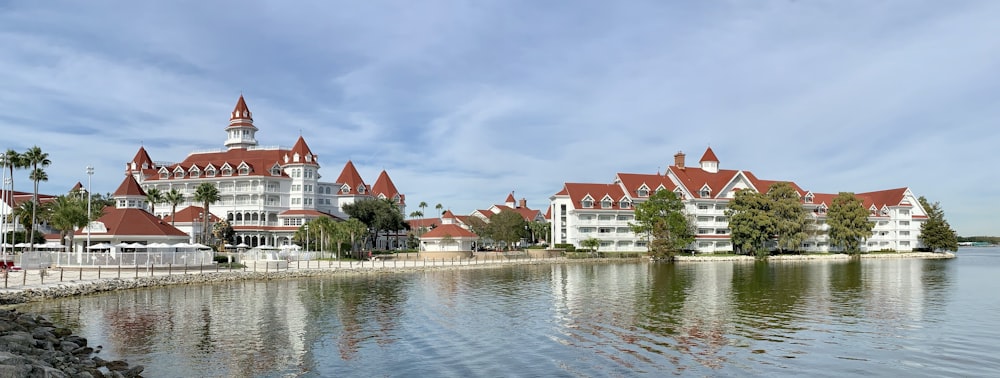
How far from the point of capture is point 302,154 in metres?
110

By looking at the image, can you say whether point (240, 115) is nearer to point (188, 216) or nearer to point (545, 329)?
point (188, 216)

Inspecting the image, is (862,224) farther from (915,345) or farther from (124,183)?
(124,183)

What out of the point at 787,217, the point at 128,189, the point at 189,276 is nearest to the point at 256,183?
the point at 128,189

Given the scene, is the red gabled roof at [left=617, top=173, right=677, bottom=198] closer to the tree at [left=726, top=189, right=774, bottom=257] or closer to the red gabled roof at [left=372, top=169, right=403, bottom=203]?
the tree at [left=726, top=189, right=774, bottom=257]

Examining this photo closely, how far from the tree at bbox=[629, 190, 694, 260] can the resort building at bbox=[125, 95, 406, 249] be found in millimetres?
48216

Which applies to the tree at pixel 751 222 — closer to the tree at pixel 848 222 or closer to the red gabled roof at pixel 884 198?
the tree at pixel 848 222

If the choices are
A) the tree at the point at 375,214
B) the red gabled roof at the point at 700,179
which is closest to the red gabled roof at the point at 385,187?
the tree at the point at 375,214

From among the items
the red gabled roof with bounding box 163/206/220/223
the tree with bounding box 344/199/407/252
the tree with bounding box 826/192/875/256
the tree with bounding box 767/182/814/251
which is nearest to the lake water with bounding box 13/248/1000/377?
the tree with bounding box 767/182/814/251

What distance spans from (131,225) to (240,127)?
56.5 m

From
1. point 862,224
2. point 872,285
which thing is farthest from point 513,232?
point 872,285

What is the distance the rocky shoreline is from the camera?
14.7 meters

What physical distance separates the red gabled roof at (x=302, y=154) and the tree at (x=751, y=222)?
225 feet

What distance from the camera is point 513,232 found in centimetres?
10600

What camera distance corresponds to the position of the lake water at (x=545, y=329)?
68.7 feet
